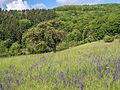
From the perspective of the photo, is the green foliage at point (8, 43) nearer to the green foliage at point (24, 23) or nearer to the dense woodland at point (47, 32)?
the dense woodland at point (47, 32)

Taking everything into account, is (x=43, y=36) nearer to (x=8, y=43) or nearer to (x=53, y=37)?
(x=53, y=37)

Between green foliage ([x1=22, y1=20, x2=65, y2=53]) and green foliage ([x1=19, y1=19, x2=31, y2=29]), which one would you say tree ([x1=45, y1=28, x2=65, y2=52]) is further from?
green foliage ([x1=19, y1=19, x2=31, y2=29])

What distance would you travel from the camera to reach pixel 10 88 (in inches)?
188

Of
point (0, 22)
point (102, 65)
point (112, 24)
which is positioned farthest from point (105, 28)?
point (102, 65)

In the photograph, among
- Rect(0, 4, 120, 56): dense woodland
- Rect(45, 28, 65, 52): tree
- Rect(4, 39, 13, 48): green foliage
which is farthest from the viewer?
Rect(4, 39, 13, 48): green foliage

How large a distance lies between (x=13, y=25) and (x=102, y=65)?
114 m

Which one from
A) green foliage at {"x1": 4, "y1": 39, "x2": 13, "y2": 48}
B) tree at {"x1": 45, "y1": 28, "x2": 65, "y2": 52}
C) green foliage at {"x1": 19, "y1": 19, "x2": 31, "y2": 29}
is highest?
tree at {"x1": 45, "y1": 28, "x2": 65, "y2": 52}

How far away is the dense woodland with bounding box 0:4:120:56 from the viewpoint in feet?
185

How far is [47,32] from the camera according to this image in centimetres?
5494

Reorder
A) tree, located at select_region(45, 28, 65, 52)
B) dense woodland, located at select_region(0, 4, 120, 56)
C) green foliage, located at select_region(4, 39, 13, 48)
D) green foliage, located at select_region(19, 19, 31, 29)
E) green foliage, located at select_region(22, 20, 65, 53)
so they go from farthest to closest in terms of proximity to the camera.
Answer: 1. green foliage, located at select_region(19, 19, 31, 29)
2. green foliage, located at select_region(4, 39, 13, 48)
3. dense woodland, located at select_region(0, 4, 120, 56)
4. green foliage, located at select_region(22, 20, 65, 53)
5. tree, located at select_region(45, 28, 65, 52)

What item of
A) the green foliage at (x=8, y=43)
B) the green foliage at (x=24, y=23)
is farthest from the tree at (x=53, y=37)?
the green foliage at (x=24, y=23)

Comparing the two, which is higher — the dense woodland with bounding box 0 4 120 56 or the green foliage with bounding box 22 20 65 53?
the green foliage with bounding box 22 20 65 53

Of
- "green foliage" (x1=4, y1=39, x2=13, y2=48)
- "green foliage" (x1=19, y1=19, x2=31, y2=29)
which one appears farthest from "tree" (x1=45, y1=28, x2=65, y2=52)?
"green foliage" (x1=19, y1=19, x2=31, y2=29)

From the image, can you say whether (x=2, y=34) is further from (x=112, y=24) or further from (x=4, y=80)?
(x=4, y=80)
